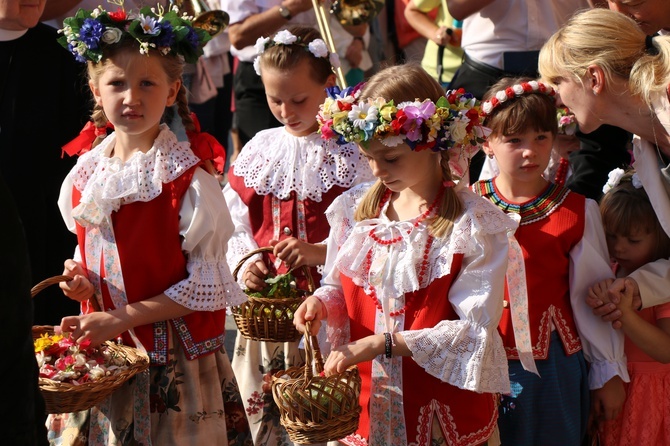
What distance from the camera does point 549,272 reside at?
409 centimetres

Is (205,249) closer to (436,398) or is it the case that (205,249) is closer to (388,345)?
(388,345)

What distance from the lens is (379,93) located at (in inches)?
142

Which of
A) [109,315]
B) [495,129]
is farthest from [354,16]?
[109,315]

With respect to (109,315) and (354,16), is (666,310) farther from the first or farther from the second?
(354,16)

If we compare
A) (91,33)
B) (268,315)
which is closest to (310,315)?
(268,315)

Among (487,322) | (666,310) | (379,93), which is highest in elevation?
(379,93)

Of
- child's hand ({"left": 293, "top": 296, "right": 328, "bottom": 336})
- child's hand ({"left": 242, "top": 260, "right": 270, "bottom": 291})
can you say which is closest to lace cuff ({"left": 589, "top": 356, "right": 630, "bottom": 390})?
child's hand ({"left": 293, "top": 296, "right": 328, "bottom": 336})

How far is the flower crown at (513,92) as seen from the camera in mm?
4156

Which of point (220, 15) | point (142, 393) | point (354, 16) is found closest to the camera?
point (142, 393)

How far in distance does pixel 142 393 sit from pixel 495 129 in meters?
1.72

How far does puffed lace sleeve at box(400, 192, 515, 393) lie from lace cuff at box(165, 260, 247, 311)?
755mm

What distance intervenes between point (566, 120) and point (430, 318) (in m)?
1.41

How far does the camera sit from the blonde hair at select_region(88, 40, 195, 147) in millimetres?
3846

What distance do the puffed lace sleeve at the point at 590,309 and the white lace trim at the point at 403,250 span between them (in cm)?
59
